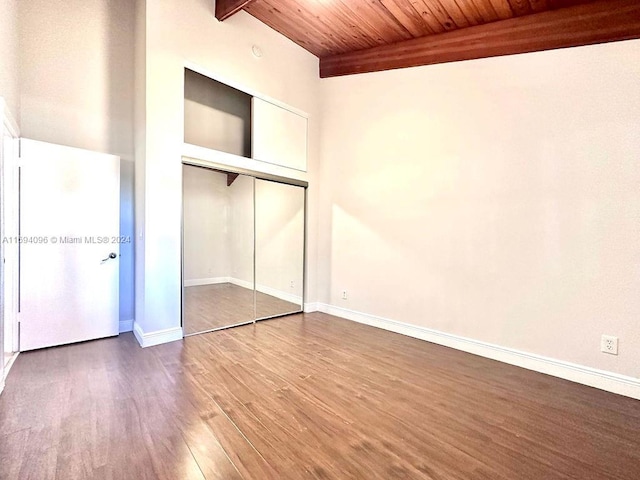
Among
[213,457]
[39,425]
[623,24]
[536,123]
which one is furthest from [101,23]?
[623,24]

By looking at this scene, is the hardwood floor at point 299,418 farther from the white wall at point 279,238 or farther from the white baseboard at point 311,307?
the white baseboard at point 311,307

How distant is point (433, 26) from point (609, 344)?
354cm

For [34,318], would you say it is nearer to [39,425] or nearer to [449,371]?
[39,425]

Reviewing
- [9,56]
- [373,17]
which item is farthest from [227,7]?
[9,56]

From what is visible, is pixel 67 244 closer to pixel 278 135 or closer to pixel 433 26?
pixel 278 135

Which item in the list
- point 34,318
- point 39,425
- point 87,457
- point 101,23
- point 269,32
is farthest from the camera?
point 269,32

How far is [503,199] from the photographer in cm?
311

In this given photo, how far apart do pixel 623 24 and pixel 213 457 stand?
435 centimetres

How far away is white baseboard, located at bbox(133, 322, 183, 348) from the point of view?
319 centimetres

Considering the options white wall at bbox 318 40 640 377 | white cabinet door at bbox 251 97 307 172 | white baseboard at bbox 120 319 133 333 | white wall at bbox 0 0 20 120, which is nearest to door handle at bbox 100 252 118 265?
white baseboard at bbox 120 319 133 333

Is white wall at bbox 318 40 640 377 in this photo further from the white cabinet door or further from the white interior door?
the white interior door

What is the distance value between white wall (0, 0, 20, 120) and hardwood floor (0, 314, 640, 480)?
2.35 m

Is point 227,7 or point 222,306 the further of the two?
point 222,306

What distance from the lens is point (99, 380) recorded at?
2.50 m
